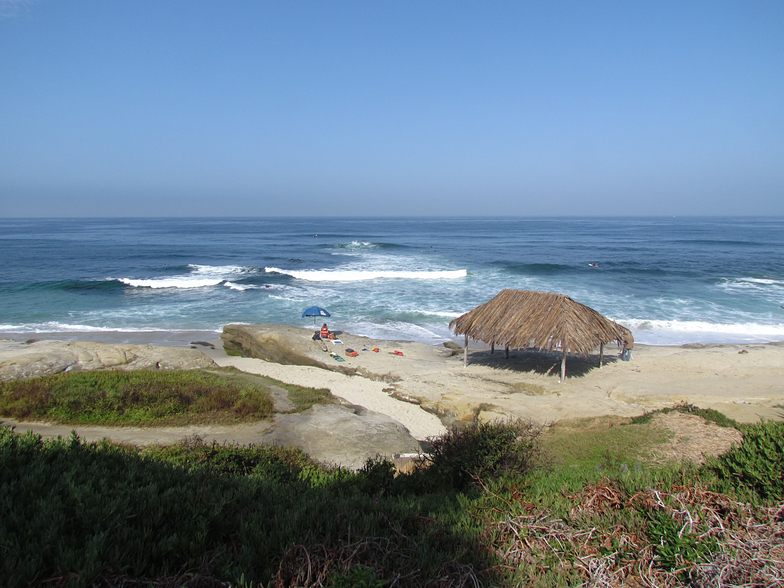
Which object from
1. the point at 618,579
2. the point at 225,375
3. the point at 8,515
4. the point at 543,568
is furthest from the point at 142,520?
the point at 225,375

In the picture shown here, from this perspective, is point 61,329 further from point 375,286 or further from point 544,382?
point 544,382

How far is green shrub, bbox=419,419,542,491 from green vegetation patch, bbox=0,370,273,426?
5.66 meters

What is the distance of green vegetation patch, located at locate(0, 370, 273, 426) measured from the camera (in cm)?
1076

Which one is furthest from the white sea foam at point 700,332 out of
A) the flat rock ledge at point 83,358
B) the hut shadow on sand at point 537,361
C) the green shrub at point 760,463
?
the flat rock ledge at point 83,358

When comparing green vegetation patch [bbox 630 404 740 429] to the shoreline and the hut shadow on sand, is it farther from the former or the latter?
the shoreline

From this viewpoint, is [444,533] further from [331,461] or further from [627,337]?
[627,337]

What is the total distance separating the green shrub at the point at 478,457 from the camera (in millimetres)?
6930

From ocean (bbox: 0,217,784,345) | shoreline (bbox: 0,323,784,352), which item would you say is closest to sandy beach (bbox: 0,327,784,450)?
shoreline (bbox: 0,323,784,352)

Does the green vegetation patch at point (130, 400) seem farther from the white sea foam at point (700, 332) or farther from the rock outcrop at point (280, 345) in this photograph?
the white sea foam at point (700, 332)

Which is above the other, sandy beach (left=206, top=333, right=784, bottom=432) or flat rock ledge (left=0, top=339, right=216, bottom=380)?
flat rock ledge (left=0, top=339, right=216, bottom=380)

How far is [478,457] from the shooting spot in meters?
7.15

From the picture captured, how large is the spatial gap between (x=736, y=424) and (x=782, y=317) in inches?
879

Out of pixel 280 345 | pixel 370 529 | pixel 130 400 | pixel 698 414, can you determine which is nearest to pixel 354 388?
Answer: pixel 280 345

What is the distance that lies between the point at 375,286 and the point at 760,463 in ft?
107
